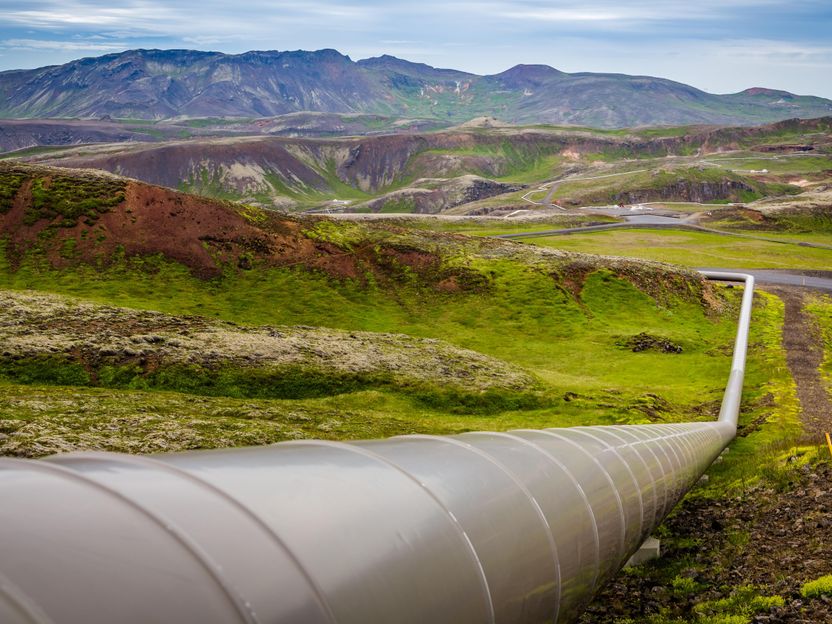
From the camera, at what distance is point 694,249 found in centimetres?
13238

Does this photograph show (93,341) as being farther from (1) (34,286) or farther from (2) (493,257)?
(2) (493,257)

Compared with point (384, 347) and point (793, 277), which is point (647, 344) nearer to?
point (384, 347)

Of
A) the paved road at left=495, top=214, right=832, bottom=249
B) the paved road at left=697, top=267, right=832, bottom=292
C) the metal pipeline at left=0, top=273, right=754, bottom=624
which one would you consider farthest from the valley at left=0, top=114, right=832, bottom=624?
the paved road at left=495, top=214, right=832, bottom=249

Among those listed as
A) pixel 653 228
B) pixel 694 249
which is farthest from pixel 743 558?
pixel 653 228

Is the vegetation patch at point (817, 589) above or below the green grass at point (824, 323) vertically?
above

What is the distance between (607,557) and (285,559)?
23.2 feet

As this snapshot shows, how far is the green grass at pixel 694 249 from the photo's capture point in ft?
386

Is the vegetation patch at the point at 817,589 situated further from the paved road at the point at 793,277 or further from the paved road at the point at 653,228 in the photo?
the paved road at the point at 653,228

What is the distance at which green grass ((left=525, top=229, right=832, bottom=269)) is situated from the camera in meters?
118

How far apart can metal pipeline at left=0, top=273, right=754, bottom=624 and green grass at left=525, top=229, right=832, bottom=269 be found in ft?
357

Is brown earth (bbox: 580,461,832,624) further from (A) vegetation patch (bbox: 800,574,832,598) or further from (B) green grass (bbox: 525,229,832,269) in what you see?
(B) green grass (bbox: 525,229,832,269)

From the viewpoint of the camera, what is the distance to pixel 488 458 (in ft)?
28.5

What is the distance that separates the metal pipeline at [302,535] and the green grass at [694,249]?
108894mm

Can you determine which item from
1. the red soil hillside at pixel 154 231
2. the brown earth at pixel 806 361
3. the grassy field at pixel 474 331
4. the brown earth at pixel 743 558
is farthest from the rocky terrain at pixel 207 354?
the brown earth at pixel 743 558
